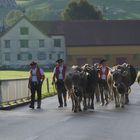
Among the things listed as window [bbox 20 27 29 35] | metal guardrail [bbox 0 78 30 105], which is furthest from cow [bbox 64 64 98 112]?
window [bbox 20 27 29 35]

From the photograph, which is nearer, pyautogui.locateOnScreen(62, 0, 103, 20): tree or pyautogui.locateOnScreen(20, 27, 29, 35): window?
pyautogui.locateOnScreen(20, 27, 29, 35): window

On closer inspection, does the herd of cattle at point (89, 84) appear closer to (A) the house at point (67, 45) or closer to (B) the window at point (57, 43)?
(A) the house at point (67, 45)

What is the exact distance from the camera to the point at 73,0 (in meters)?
155

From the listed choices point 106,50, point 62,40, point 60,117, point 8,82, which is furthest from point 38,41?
point 60,117

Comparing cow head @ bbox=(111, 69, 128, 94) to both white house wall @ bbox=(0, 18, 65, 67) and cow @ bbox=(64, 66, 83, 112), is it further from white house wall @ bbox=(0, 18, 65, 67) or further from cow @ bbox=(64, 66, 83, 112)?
white house wall @ bbox=(0, 18, 65, 67)

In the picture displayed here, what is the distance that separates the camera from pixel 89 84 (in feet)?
87.7

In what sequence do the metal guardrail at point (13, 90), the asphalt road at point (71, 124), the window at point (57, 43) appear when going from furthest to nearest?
the window at point (57, 43) < the metal guardrail at point (13, 90) < the asphalt road at point (71, 124)

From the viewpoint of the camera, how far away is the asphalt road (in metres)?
16.6

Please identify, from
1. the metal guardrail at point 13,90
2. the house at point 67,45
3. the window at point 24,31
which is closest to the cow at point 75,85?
the metal guardrail at point 13,90

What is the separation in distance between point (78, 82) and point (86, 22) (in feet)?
348

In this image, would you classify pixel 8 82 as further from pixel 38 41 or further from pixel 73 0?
pixel 73 0

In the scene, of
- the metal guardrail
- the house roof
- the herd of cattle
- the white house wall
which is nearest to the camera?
the herd of cattle

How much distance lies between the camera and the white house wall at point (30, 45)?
4943 inches

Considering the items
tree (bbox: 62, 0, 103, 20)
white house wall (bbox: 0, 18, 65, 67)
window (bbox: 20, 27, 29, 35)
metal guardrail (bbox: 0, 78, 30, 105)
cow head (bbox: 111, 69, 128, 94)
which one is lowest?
metal guardrail (bbox: 0, 78, 30, 105)
